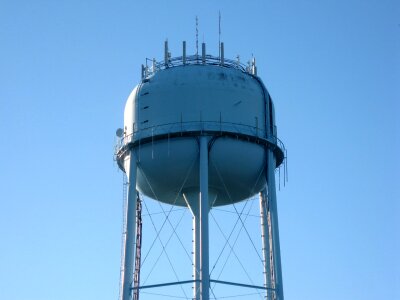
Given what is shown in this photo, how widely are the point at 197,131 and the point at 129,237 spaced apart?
340cm

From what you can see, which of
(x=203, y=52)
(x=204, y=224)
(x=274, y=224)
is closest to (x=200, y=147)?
(x=204, y=224)

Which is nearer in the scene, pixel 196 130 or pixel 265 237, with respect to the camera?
pixel 196 130

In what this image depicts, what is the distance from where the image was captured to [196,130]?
69.0 feet

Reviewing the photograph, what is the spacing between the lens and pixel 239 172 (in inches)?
838

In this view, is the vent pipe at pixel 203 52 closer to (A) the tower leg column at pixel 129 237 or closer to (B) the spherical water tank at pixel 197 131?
(B) the spherical water tank at pixel 197 131

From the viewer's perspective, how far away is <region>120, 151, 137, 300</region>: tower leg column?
2023cm

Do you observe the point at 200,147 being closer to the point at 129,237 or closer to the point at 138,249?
the point at 129,237

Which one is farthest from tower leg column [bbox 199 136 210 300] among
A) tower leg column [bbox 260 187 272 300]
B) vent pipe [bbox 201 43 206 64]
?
vent pipe [bbox 201 43 206 64]

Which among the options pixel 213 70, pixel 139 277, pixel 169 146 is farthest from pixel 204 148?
pixel 139 277

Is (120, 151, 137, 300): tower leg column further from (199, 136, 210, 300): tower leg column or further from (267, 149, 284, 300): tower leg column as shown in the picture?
(267, 149, 284, 300): tower leg column

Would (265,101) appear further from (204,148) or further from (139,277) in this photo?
(139,277)

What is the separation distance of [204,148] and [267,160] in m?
2.11

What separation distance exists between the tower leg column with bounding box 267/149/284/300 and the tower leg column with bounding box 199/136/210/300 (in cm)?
209

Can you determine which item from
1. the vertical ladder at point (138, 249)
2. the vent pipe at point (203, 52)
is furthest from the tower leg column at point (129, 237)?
the vent pipe at point (203, 52)
